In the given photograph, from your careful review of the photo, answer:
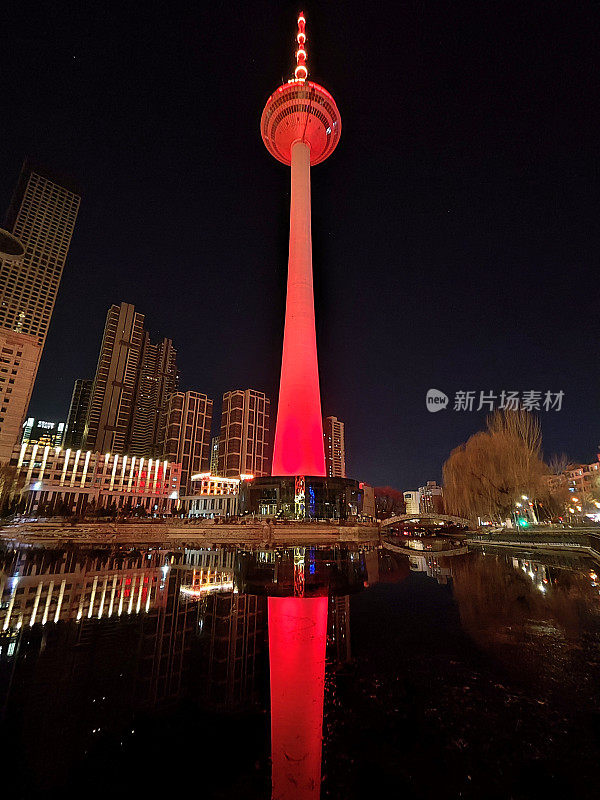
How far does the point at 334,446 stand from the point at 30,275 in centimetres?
11814

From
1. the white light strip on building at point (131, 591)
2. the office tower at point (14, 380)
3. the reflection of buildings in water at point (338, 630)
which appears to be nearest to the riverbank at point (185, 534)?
the white light strip on building at point (131, 591)

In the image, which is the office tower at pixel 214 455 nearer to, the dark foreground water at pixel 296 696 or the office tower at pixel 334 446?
the office tower at pixel 334 446

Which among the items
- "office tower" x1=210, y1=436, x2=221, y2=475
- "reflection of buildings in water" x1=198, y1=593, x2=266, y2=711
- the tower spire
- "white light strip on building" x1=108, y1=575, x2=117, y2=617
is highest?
the tower spire

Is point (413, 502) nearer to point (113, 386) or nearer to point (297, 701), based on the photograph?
point (113, 386)

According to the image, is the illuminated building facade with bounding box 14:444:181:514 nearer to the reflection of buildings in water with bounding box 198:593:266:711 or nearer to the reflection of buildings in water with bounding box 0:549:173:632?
the reflection of buildings in water with bounding box 0:549:173:632

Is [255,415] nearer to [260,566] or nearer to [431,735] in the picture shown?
[260,566]

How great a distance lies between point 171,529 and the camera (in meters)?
31.8

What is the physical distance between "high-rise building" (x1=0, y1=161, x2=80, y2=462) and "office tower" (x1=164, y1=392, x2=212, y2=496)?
44.6 meters

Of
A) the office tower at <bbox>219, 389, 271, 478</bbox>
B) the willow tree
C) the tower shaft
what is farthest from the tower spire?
the office tower at <bbox>219, 389, 271, 478</bbox>

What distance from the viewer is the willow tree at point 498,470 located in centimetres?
3853

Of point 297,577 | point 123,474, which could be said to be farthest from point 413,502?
point 297,577

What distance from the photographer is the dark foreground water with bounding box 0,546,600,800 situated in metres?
3.01

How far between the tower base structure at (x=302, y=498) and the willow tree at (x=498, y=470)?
13826mm

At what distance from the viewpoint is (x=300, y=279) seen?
53.0m
